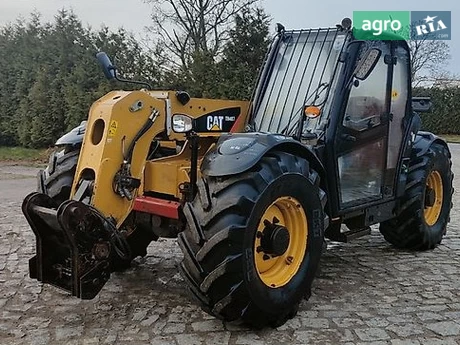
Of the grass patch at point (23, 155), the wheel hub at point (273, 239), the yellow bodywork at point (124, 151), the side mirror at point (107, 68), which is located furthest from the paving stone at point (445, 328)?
the grass patch at point (23, 155)

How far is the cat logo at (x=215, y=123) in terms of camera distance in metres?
4.99

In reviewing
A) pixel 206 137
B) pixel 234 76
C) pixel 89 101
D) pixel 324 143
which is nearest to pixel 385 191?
pixel 324 143

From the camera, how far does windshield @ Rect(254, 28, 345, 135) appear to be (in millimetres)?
5094

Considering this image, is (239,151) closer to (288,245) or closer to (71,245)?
(288,245)

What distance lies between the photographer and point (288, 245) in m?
4.19

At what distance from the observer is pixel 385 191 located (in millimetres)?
5605

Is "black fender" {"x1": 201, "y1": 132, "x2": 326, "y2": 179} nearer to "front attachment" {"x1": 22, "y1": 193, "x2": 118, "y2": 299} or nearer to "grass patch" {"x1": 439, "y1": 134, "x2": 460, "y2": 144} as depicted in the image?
"front attachment" {"x1": 22, "y1": 193, "x2": 118, "y2": 299}

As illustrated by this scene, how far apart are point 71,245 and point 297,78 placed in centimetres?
261

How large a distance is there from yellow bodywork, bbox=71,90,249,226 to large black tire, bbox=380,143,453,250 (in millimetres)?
2506

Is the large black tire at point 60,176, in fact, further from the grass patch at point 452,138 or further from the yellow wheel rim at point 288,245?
the grass patch at point 452,138

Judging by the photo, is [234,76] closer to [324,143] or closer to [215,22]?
[215,22]

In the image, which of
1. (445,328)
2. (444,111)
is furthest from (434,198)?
(444,111)

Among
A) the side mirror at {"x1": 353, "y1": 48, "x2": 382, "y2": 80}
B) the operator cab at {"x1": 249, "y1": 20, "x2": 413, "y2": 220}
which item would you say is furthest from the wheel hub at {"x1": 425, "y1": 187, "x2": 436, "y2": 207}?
the side mirror at {"x1": 353, "y1": 48, "x2": 382, "y2": 80}

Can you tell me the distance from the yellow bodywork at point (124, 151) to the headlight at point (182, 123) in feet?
0.17
